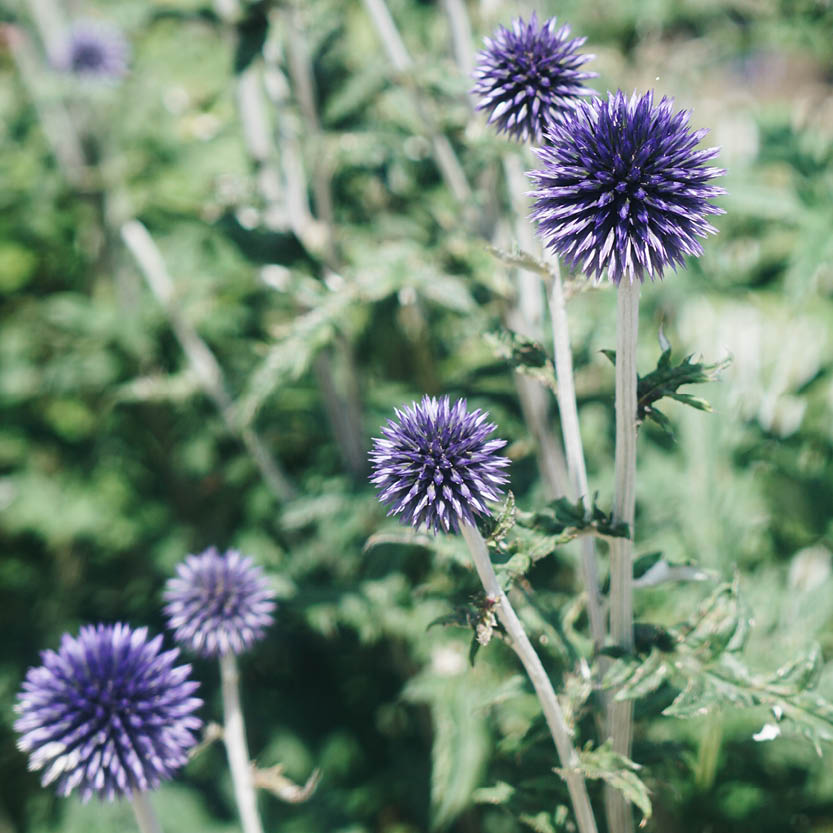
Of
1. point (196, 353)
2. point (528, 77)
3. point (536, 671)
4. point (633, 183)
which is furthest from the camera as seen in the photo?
point (196, 353)

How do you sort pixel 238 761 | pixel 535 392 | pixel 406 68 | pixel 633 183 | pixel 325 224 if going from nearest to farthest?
pixel 633 183, pixel 238 761, pixel 406 68, pixel 535 392, pixel 325 224

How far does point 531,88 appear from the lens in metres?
1.08

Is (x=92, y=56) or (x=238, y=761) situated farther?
(x=92, y=56)

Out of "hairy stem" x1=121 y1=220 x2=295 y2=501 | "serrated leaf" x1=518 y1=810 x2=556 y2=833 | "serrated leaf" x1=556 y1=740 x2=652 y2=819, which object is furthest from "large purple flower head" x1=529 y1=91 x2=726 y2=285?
"hairy stem" x1=121 y1=220 x2=295 y2=501

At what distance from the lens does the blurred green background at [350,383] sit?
1614 millimetres

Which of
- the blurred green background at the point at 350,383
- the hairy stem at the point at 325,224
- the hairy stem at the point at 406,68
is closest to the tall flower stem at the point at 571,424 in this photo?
the blurred green background at the point at 350,383

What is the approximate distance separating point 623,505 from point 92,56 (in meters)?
2.29

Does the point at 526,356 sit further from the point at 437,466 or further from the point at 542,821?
the point at 542,821

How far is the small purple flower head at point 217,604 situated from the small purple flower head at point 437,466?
20.4 inches

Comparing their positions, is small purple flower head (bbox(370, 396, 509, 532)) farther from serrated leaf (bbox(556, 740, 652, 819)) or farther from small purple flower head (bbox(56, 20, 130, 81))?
small purple flower head (bbox(56, 20, 130, 81))

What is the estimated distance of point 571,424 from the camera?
1.03m

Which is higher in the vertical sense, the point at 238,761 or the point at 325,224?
the point at 325,224

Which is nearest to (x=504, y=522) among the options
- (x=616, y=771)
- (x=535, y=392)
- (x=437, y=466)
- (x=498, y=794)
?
(x=437, y=466)

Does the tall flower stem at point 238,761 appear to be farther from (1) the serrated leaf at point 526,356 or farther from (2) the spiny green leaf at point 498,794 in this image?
(1) the serrated leaf at point 526,356
